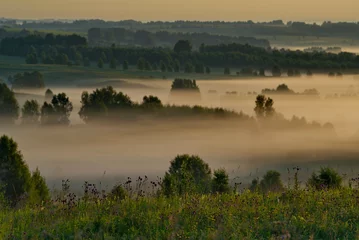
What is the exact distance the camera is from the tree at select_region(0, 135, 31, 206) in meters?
42.1

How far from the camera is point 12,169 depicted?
1695 inches

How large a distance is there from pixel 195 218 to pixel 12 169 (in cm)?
2980

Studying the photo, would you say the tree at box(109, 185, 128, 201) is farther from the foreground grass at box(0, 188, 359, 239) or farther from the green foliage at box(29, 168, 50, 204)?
the green foliage at box(29, 168, 50, 204)

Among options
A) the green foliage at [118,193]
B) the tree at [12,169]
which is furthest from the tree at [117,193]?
the tree at [12,169]

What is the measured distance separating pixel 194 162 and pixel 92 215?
169 feet

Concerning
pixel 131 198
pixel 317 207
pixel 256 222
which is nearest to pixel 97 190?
pixel 131 198

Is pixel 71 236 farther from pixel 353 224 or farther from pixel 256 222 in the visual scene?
pixel 353 224

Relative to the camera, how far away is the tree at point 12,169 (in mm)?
42062

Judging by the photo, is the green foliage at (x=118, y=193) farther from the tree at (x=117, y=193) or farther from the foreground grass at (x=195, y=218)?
the foreground grass at (x=195, y=218)

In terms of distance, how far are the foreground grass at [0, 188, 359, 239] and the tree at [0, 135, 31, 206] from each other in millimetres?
25097

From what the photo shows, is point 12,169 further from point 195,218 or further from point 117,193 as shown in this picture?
point 195,218

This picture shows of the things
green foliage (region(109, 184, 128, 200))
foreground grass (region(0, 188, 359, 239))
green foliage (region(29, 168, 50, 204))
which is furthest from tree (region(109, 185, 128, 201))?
green foliage (region(29, 168, 50, 204))

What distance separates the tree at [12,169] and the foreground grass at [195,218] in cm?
2510

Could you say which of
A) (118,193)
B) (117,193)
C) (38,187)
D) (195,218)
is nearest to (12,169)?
(38,187)
